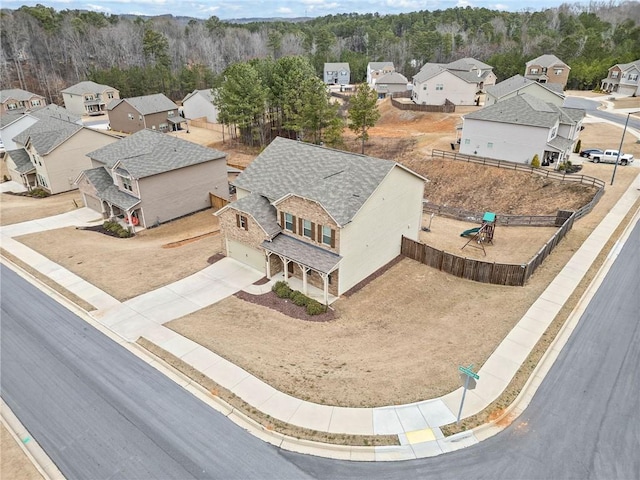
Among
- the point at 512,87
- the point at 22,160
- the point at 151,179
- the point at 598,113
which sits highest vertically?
the point at 512,87

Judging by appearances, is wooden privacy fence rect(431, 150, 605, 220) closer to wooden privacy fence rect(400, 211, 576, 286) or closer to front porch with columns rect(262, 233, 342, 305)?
wooden privacy fence rect(400, 211, 576, 286)

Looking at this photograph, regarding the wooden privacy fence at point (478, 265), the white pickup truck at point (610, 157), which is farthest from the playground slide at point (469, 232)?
the white pickup truck at point (610, 157)

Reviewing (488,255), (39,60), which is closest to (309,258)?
(488,255)

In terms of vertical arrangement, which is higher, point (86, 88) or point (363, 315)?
point (86, 88)

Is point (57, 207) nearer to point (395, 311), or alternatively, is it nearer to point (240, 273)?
point (240, 273)

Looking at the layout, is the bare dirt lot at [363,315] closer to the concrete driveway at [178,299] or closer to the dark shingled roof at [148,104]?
the concrete driveway at [178,299]

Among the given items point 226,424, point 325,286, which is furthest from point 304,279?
point 226,424

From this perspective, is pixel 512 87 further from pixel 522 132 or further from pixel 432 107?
pixel 522 132
